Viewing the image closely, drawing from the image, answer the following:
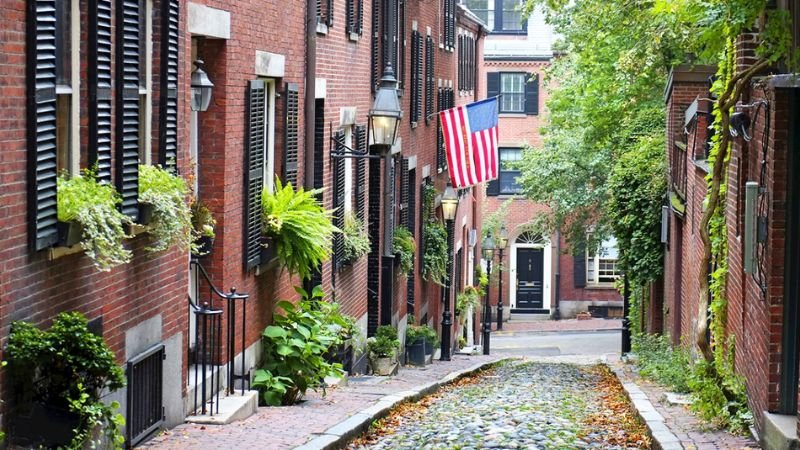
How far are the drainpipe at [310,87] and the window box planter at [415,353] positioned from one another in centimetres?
1010

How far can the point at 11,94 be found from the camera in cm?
694

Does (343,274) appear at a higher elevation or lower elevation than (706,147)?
lower

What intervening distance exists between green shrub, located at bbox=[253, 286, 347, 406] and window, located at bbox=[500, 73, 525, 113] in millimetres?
38419

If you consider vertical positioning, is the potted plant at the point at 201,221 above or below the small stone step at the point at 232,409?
above

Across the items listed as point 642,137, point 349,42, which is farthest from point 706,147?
point 642,137

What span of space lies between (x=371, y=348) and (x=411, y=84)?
316 inches

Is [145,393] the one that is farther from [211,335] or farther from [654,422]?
[654,422]

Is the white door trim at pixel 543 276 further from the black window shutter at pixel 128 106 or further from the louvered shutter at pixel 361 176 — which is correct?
the black window shutter at pixel 128 106

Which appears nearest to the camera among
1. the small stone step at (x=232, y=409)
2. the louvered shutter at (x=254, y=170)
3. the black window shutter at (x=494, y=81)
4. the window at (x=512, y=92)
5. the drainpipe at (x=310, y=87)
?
the small stone step at (x=232, y=409)

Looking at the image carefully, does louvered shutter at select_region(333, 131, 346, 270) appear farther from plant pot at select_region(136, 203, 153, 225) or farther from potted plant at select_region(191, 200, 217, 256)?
plant pot at select_region(136, 203, 153, 225)

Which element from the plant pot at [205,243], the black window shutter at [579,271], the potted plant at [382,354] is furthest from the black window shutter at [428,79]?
the black window shutter at [579,271]

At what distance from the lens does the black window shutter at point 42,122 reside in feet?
23.5

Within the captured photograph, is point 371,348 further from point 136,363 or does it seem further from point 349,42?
point 136,363

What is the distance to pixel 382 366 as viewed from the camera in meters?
20.8
